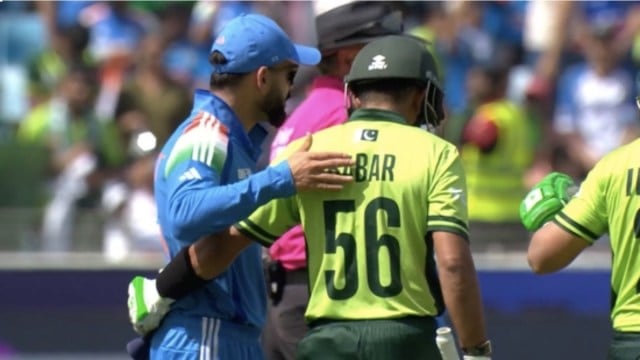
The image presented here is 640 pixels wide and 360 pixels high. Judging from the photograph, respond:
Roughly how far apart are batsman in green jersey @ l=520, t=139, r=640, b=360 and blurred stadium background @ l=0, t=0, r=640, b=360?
169 inches

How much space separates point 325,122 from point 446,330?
63.2 inches

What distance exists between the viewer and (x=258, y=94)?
4582mm

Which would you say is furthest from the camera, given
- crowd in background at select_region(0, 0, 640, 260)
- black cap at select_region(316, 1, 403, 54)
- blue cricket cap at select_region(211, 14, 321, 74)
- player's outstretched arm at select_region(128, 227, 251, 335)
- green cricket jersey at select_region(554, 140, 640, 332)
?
crowd in background at select_region(0, 0, 640, 260)

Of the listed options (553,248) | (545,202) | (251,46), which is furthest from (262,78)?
(553,248)

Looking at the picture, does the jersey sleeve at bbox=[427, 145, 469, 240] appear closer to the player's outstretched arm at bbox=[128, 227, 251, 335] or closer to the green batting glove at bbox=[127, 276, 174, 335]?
the player's outstretched arm at bbox=[128, 227, 251, 335]

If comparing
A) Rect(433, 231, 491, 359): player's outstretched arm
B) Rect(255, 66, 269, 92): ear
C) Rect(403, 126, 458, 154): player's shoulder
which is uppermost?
Rect(255, 66, 269, 92): ear

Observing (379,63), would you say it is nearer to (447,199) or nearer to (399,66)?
(399,66)

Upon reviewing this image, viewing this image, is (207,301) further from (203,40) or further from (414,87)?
(203,40)

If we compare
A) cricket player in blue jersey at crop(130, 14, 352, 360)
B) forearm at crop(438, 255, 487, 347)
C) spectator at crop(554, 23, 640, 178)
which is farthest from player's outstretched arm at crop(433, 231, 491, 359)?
spectator at crop(554, 23, 640, 178)

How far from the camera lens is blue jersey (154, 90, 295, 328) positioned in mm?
4148

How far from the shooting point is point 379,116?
417 centimetres

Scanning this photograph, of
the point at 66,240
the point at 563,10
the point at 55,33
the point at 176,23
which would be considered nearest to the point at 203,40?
the point at 176,23

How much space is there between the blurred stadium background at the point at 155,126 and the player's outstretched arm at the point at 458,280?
14.6 feet

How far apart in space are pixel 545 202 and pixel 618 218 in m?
0.34
